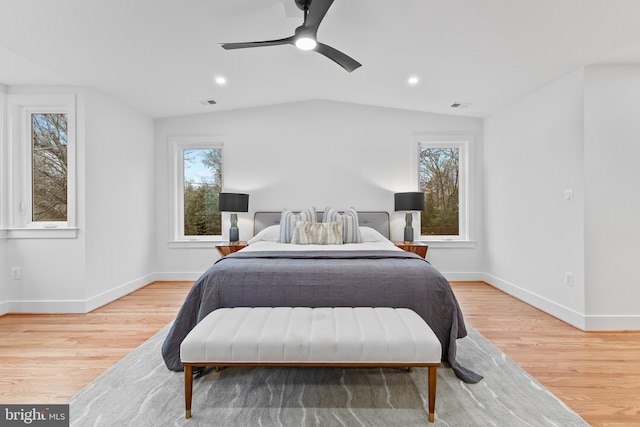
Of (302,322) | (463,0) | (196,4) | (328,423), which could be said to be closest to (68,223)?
(196,4)

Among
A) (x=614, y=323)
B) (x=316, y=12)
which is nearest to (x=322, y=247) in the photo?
(x=316, y=12)

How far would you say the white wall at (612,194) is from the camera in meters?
2.84

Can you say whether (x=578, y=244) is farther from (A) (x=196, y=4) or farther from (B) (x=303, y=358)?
(A) (x=196, y=4)

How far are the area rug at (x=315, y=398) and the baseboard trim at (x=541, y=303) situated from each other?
4.01 feet

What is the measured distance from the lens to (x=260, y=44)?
88.0 inches

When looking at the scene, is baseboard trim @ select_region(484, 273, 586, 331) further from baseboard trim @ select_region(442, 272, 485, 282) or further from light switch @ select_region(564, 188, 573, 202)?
light switch @ select_region(564, 188, 573, 202)

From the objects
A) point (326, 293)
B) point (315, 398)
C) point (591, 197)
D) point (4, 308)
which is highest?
point (591, 197)

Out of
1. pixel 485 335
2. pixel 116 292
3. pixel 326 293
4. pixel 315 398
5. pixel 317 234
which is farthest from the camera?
pixel 116 292

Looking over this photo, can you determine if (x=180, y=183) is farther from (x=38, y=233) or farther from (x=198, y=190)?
(x=38, y=233)

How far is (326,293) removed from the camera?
216cm

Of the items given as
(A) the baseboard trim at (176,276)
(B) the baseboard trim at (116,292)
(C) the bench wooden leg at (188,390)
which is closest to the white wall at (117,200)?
(B) the baseboard trim at (116,292)

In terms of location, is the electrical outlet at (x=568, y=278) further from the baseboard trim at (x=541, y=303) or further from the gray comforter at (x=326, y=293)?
the gray comforter at (x=326, y=293)

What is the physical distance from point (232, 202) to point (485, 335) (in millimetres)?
3224

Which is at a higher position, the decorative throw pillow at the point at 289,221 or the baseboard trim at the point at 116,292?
the decorative throw pillow at the point at 289,221
